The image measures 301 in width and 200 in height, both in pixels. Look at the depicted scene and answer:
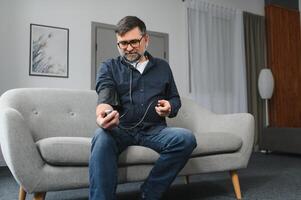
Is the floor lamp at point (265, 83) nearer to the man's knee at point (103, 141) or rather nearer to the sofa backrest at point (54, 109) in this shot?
the sofa backrest at point (54, 109)

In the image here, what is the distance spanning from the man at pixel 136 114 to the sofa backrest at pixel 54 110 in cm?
48

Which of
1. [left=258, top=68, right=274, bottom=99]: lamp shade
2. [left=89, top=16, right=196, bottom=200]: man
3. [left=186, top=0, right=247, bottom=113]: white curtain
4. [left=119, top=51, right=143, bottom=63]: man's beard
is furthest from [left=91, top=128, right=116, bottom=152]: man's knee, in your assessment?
[left=258, top=68, right=274, bottom=99]: lamp shade

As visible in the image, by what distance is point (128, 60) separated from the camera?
4.98 ft

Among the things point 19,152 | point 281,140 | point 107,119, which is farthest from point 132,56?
point 281,140

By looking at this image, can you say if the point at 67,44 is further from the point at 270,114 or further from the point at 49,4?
the point at 270,114

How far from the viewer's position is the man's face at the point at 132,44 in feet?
4.79

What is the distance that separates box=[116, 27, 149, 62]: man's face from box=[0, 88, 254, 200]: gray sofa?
46cm

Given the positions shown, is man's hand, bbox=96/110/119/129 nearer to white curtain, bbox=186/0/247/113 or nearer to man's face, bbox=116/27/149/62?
man's face, bbox=116/27/149/62

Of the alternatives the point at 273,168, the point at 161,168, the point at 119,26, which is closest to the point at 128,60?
the point at 119,26

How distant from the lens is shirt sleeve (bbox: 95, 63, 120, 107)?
1372 millimetres

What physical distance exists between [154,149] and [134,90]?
0.99 feet

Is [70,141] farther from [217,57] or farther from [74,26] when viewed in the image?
[217,57]

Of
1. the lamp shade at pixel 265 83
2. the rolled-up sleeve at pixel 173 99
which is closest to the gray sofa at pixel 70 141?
the rolled-up sleeve at pixel 173 99

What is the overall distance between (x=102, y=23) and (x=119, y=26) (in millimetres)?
2215
